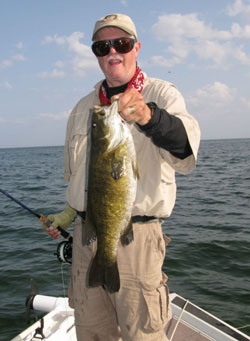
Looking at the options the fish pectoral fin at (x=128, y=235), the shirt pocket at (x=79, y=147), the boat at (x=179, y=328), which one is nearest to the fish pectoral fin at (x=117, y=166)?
the fish pectoral fin at (x=128, y=235)

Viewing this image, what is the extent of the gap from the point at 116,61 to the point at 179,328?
385cm

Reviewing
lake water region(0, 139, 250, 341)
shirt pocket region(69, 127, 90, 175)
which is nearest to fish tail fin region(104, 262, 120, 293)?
shirt pocket region(69, 127, 90, 175)

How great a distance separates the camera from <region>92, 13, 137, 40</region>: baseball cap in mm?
3195

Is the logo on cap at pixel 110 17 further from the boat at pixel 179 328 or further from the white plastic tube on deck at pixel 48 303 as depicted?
the white plastic tube on deck at pixel 48 303

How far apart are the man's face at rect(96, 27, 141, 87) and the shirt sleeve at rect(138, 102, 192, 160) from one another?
86 centimetres

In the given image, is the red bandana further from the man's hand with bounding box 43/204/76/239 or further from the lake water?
the lake water

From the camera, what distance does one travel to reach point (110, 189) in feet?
8.94

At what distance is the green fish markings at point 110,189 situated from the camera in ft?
8.65

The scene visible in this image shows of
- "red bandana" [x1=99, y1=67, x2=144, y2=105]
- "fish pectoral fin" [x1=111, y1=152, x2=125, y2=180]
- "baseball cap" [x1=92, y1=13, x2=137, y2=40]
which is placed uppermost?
"baseball cap" [x1=92, y1=13, x2=137, y2=40]

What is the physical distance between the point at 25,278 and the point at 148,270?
6514 millimetres

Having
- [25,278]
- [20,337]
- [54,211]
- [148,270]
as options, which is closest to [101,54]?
[148,270]

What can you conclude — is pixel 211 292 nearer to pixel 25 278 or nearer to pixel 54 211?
pixel 25 278

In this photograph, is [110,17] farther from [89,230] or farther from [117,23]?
[89,230]

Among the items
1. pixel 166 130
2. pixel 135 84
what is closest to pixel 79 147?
pixel 135 84
